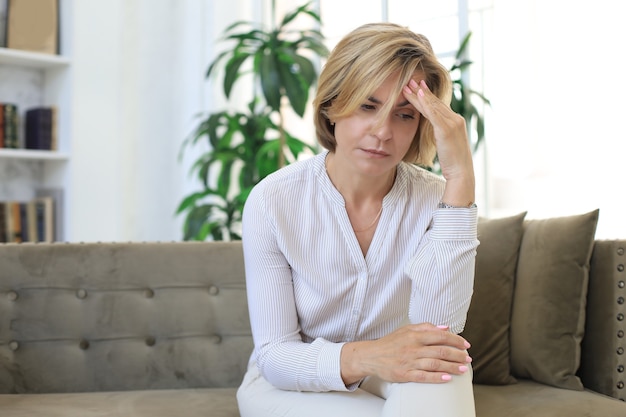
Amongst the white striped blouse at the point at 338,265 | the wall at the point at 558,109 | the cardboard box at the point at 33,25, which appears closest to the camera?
the white striped blouse at the point at 338,265

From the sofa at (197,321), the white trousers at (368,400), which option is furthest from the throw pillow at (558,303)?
the white trousers at (368,400)

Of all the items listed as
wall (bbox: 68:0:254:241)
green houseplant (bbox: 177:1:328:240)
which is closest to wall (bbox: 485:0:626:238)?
green houseplant (bbox: 177:1:328:240)

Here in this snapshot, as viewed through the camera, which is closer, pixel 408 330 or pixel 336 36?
pixel 408 330

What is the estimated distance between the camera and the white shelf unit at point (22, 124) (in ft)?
12.9

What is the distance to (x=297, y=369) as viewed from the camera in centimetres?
146

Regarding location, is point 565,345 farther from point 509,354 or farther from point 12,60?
point 12,60

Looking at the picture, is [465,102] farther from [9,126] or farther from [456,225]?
[9,126]

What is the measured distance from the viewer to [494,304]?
1.91 meters

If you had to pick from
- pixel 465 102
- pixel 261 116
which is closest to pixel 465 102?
pixel 465 102

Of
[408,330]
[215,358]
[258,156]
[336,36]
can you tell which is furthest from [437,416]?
[336,36]

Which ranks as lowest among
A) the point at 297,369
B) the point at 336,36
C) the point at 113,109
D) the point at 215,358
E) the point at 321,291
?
the point at 215,358

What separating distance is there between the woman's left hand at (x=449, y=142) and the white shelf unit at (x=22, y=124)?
283 centimetres

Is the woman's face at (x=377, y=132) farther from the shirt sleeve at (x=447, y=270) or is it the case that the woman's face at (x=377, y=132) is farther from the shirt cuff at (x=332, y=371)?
the shirt cuff at (x=332, y=371)

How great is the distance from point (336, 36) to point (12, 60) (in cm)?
168
